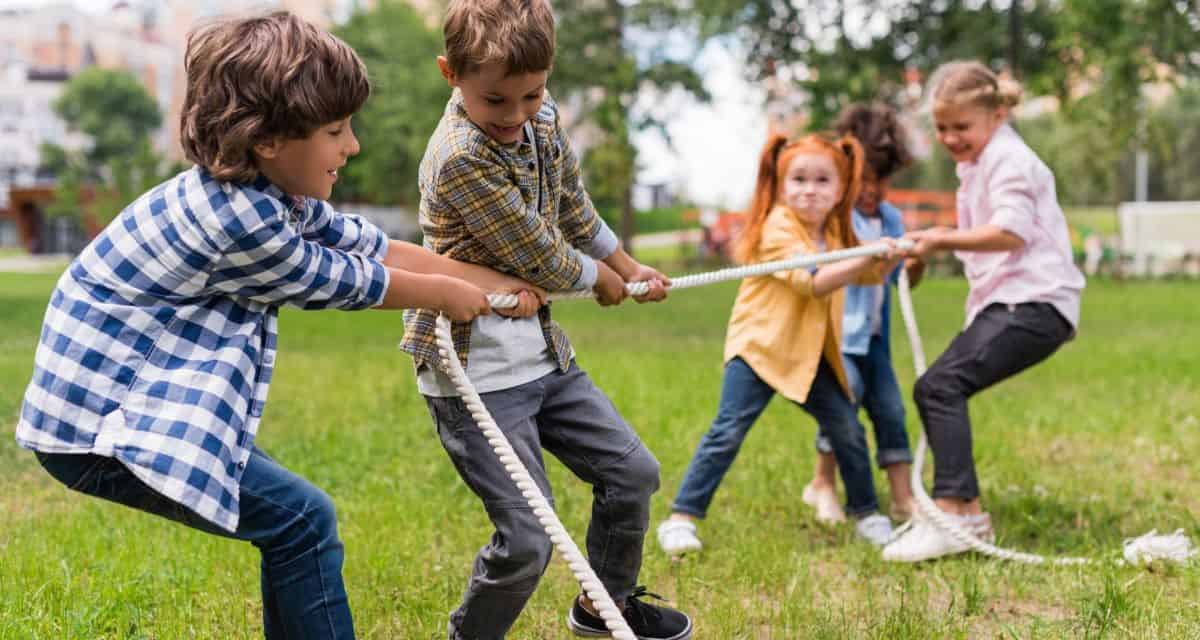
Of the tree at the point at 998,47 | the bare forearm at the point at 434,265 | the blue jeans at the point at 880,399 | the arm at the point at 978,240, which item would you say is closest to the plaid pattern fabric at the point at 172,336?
the bare forearm at the point at 434,265

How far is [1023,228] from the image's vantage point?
172 inches

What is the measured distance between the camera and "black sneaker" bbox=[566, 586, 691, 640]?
11.0ft

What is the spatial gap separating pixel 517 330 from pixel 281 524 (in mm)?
773

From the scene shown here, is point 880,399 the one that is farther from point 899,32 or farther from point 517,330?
point 899,32

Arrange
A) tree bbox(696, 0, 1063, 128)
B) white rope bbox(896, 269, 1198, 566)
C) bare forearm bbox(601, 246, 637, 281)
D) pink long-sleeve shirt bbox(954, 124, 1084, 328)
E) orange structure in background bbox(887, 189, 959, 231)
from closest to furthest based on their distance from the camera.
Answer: bare forearm bbox(601, 246, 637, 281) → white rope bbox(896, 269, 1198, 566) → pink long-sleeve shirt bbox(954, 124, 1084, 328) → tree bbox(696, 0, 1063, 128) → orange structure in background bbox(887, 189, 959, 231)

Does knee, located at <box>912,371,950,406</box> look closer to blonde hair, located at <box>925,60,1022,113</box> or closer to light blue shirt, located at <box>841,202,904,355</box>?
light blue shirt, located at <box>841,202,904,355</box>

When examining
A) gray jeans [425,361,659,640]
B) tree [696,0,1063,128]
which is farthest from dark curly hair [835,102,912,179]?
tree [696,0,1063,128]

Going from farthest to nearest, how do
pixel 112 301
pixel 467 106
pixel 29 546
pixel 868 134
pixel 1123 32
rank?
pixel 1123 32
pixel 868 134
pixel 29 546
pixel 467 106
pixel 112 301

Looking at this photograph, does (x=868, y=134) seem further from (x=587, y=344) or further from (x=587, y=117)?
(x=587, y=117)

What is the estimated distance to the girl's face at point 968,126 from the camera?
4.55 m

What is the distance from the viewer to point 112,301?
2.45m

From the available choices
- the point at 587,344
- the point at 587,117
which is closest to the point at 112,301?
the point at 587,344

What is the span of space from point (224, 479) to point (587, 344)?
9.13 metres

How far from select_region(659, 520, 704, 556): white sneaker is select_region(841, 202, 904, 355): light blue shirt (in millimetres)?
1094
